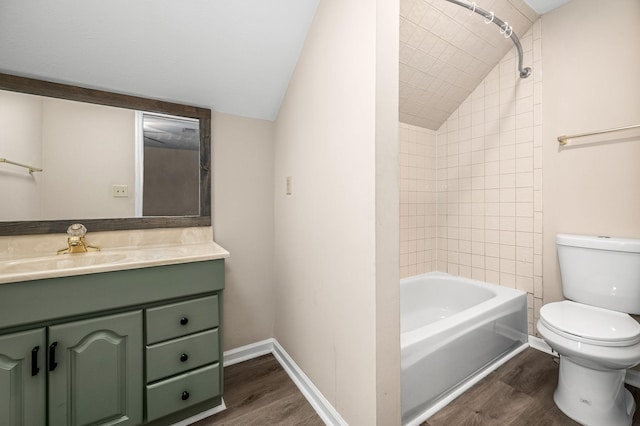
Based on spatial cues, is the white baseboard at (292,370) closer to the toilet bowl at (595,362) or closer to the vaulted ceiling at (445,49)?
the toilet bowl at (595,362)

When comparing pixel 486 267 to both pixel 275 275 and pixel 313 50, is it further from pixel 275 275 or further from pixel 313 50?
pixel 313 50

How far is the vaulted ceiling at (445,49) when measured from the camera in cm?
161

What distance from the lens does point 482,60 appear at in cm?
202

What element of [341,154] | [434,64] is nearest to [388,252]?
[341,154]

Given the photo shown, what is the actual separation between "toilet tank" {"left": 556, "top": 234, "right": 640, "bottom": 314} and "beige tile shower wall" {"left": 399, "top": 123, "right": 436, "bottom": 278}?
0.98 meters

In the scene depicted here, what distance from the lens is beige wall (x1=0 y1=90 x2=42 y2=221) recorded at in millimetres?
1275

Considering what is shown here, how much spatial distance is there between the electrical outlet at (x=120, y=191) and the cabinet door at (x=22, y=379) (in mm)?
759

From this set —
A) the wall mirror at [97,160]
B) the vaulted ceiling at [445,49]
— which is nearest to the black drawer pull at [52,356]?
the wall mirror at [97,160]

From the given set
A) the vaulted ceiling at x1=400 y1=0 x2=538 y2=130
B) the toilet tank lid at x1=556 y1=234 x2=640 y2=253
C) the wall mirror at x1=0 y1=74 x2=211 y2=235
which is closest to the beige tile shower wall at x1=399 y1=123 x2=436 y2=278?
the vaulted ceiling at x1=400 y1=0 x2=538 y2=130

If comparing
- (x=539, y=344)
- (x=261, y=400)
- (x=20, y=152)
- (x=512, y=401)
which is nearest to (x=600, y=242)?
(x=539, y=344)

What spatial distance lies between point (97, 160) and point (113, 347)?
1.01 metres

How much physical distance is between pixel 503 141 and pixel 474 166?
281 mm

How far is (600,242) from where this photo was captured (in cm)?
152

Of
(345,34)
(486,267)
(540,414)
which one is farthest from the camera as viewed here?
(486,267)
